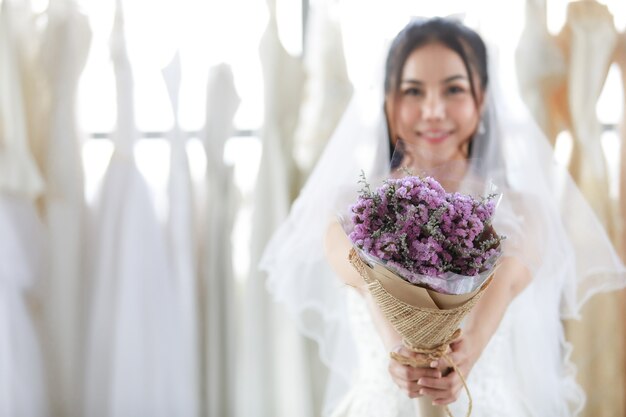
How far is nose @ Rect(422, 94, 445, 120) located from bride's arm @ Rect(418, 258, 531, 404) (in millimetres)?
393

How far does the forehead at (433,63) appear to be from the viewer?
5.88 ft

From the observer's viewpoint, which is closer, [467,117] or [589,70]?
[467,117]

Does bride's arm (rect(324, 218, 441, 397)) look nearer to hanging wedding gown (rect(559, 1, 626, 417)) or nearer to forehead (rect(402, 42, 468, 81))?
forehead (rect(402, 42, 468, 81))

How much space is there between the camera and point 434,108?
1.81 metres

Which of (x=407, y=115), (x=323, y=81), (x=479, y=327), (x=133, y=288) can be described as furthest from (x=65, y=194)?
(x=479, y=327)

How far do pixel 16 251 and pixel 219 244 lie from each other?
1.95 ft

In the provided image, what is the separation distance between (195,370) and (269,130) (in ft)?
2.40

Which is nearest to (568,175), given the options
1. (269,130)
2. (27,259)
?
(269,130)

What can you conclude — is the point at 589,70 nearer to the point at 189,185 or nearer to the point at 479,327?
the point at 479,327

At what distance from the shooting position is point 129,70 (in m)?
2.25

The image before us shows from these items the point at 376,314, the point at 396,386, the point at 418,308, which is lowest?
the point at 396,386

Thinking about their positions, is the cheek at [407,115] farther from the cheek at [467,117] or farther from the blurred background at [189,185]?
the blurred background at [189,185]

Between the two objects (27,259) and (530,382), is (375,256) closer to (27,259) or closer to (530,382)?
(530,382)

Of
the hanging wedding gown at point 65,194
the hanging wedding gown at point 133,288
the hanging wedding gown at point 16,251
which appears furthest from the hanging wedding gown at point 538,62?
the hanging wedding gown at point 16,251
